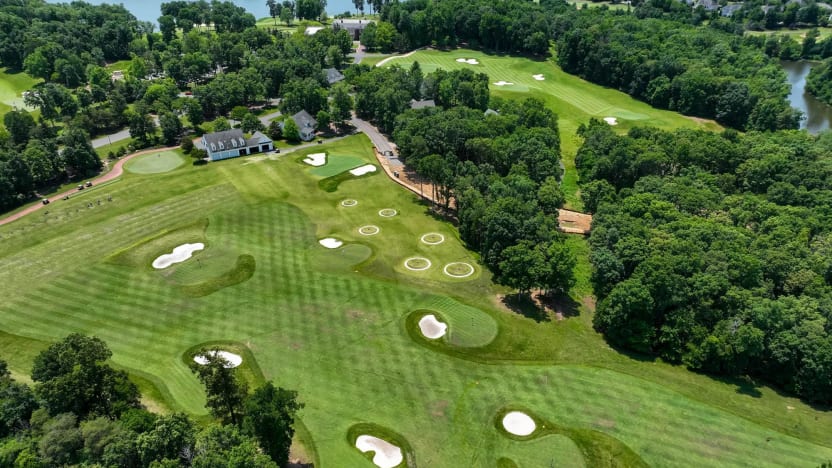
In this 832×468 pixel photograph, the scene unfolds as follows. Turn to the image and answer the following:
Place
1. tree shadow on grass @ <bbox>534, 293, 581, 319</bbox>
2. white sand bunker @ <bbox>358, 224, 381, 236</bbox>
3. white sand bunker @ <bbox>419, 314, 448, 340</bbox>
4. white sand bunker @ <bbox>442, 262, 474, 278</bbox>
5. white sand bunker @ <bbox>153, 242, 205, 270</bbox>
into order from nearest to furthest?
white sand bunker @ <bbox>419, 314, 448, 340</bbox>
tree shadow on grass @ <bbox>534, 293, 581, 319</bbox>
white sand bunker @ <bbox>442, 262, 474, 278</bbox>
white sand bunker @ <bbox>153, 242, 205, 270</bbox>
white sand bunker @ <bbox>358, 224, 381, 236</bbox>

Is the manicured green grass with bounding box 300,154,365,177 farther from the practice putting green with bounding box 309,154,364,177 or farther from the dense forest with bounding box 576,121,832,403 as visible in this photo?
the dense forest with bounding box 576,121,832,403

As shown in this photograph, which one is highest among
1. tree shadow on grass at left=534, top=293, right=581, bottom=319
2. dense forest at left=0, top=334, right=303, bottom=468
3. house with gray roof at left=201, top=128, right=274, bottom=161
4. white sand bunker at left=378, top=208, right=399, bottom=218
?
house with gray roof at left=201, top=128, right=274, bottom=161

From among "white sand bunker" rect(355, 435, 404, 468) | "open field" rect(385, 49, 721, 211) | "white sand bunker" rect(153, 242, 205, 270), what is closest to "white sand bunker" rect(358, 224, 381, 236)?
"white sand bunker" rect(153, 242, 205, 270)

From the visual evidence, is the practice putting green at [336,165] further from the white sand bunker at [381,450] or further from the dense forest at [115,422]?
the white sand bunker at [381,450]

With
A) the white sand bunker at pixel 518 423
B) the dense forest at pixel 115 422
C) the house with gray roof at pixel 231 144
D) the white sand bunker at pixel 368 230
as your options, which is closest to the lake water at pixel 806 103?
the white sand bunker at pixel 368 230

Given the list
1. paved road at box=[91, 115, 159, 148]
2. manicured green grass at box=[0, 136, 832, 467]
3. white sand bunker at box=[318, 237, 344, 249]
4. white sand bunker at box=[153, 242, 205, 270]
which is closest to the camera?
manicured green grass at box=[0, 136, 832, 467]

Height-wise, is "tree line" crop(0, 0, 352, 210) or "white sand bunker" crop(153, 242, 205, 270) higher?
"tree line" crop(0, 0, 352, 210)

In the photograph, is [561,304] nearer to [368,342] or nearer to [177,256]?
[368,342]
